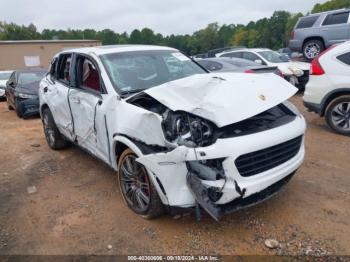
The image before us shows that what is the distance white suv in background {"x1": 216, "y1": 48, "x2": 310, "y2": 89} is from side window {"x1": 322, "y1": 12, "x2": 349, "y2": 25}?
1.85m

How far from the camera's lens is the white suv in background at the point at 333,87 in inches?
234

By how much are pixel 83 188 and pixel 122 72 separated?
169cm

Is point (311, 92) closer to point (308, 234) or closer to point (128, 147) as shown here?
point (308, 234)

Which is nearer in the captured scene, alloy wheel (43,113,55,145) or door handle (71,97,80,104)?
door handle (71,97,80,104)

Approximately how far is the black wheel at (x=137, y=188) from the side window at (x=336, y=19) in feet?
35.7

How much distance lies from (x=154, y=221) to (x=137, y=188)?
398 millimetres

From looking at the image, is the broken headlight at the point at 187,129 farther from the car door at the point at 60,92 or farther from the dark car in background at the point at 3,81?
the dark car in background at the point at 3,81

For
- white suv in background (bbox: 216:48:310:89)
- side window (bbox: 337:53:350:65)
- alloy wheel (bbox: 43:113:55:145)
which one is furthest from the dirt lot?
white suv in background (bbox: 216:48:310:89)

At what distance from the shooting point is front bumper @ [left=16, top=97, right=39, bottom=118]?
9883 mm

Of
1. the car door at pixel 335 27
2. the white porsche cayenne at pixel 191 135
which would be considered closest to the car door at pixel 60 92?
the white porsche cayenne at pixel 191 135

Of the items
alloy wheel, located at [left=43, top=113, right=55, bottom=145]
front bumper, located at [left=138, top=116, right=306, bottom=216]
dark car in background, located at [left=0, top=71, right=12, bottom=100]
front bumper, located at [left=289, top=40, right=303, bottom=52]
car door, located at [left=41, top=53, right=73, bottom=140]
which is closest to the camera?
front bumper, located at [left=138, top=116, right=306, bottom=216]

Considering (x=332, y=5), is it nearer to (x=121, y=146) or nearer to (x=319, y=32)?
(x=319, y=32)

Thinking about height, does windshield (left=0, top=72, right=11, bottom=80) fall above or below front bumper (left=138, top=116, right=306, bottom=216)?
below

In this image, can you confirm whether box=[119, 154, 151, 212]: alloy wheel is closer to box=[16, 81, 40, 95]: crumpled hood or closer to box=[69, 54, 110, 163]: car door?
box=[69, 54, 110, 163]: car door
